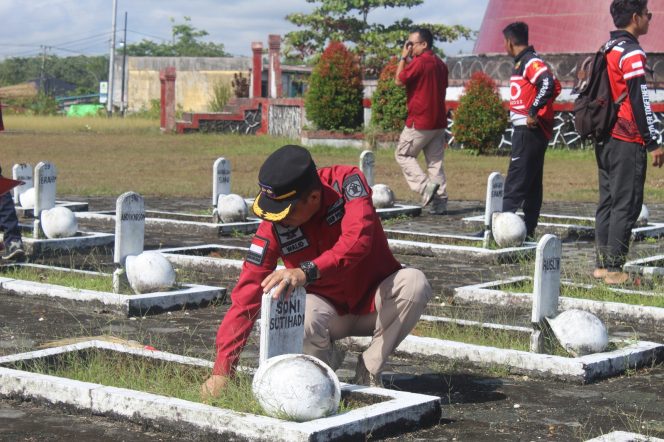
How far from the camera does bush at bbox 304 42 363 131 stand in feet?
89.2

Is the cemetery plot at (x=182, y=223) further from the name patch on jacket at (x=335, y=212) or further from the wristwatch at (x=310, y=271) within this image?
the wristwatch at (x=310, y=271)

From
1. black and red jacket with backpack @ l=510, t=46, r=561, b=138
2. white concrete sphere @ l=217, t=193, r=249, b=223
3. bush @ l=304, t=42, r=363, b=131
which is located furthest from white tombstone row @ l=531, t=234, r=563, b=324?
bush @ l=304, t=42, r=363, b=131

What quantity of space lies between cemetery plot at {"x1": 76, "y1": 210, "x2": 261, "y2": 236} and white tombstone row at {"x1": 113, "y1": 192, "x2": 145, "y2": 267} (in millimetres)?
3705

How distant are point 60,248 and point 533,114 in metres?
4.26

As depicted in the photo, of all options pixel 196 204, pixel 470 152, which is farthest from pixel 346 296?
pixel 470 152

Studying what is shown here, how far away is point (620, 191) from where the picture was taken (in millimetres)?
8414

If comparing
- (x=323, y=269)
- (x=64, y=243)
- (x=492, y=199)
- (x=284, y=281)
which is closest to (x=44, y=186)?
(x=64, y=243)

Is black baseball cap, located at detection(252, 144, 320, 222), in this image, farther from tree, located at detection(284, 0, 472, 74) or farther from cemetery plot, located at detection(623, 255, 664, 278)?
tree, located at detection(284, 0, 472, 74)

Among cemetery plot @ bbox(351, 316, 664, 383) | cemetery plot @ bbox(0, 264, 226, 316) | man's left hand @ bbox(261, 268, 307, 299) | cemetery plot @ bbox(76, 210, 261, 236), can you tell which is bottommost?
cemetery plot @ bbox(76, 210, 261, 236)

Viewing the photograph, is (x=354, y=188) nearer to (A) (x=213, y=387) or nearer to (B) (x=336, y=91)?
(A) (x=213, y=387)

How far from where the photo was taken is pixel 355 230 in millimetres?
5027

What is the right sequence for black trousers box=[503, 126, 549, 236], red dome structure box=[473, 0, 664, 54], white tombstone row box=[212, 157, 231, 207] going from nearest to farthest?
black trousers box=[503, 126, 549, 236], white tombstone row box=[212, 157, 231, 207], red dome structure box=[473, 0, 664, 54]

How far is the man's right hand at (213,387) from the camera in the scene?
5.01 metres

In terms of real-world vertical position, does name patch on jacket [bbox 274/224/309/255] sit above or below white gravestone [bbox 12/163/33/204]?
above
